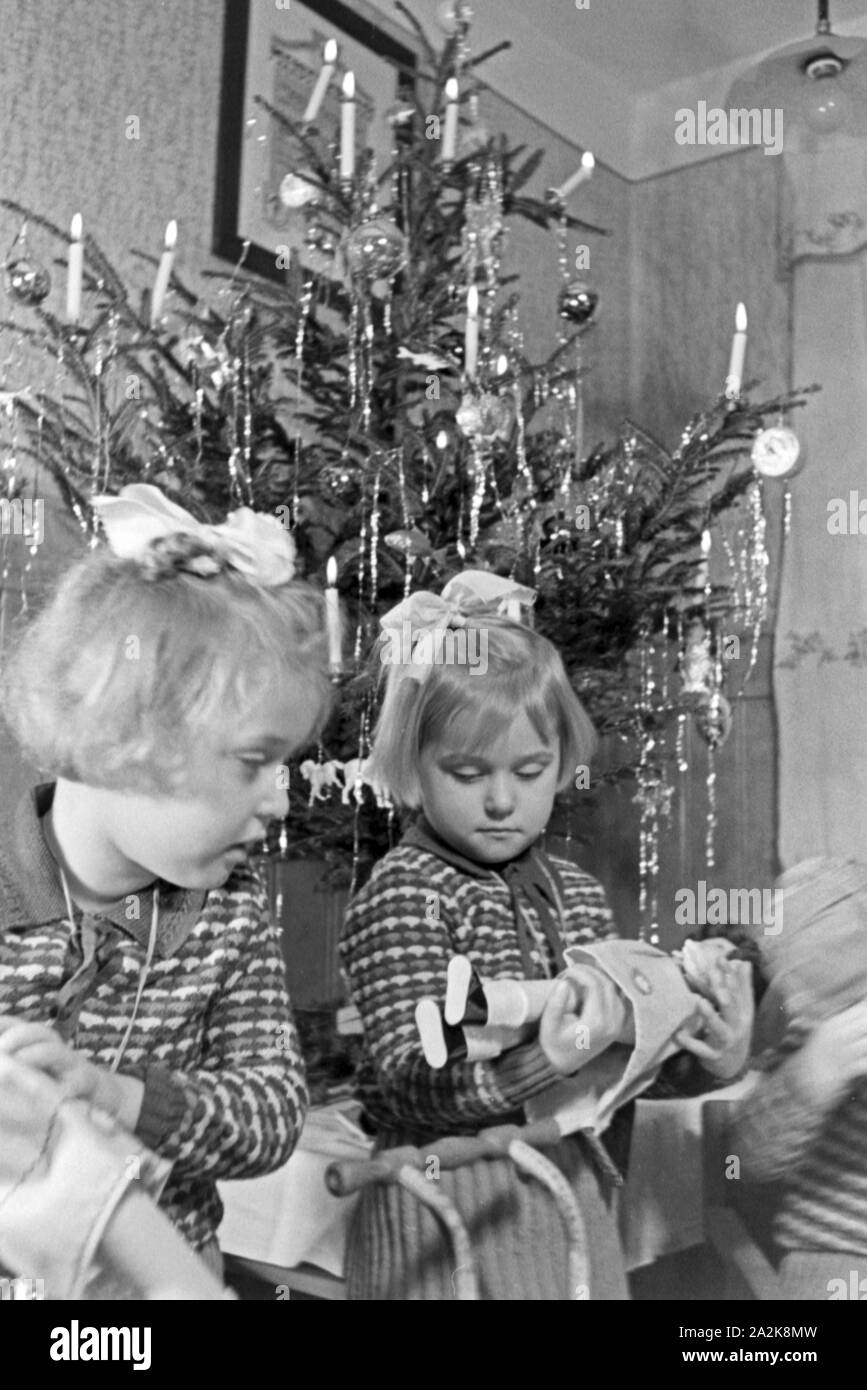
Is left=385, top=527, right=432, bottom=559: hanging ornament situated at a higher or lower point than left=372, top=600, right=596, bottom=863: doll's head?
higher

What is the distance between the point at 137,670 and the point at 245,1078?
0.27m

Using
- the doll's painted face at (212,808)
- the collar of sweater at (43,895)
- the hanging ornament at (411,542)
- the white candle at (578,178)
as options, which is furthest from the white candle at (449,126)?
the collar of sweater at (43,895)

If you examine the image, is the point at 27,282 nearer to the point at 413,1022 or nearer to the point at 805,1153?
the point at 413,1022

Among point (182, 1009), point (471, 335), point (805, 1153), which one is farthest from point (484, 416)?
point (805, 1153)

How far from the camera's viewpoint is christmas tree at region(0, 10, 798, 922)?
3.57ft

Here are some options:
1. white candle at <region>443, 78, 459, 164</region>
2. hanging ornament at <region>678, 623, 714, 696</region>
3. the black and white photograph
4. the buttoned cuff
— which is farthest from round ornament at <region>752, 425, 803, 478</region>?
the buttoned cuff

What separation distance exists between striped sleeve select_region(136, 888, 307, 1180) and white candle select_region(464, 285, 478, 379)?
515 mm

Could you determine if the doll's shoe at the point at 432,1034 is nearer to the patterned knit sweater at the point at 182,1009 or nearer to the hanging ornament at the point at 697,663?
the patterned knit sweater at the point at 182,1009

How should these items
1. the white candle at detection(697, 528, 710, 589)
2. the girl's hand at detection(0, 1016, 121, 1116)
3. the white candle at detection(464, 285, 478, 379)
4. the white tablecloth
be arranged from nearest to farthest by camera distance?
the girl's hand at detection(0, 1016, 121, 1116) → the white tablecloth → the white candle at detection(464, 285, 478, 379) → the white candle at detection(697, 528, 710, 589)

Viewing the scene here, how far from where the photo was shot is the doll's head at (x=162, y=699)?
850 millimetres

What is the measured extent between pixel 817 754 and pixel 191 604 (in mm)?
749

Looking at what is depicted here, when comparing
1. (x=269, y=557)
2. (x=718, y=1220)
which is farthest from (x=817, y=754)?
(x=269, y=557)

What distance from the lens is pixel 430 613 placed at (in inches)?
39.9

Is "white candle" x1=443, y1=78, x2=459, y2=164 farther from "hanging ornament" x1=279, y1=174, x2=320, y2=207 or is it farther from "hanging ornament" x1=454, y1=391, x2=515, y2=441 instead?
"hanging ornament" x1=454, y1=391, x2=515, y2=441
